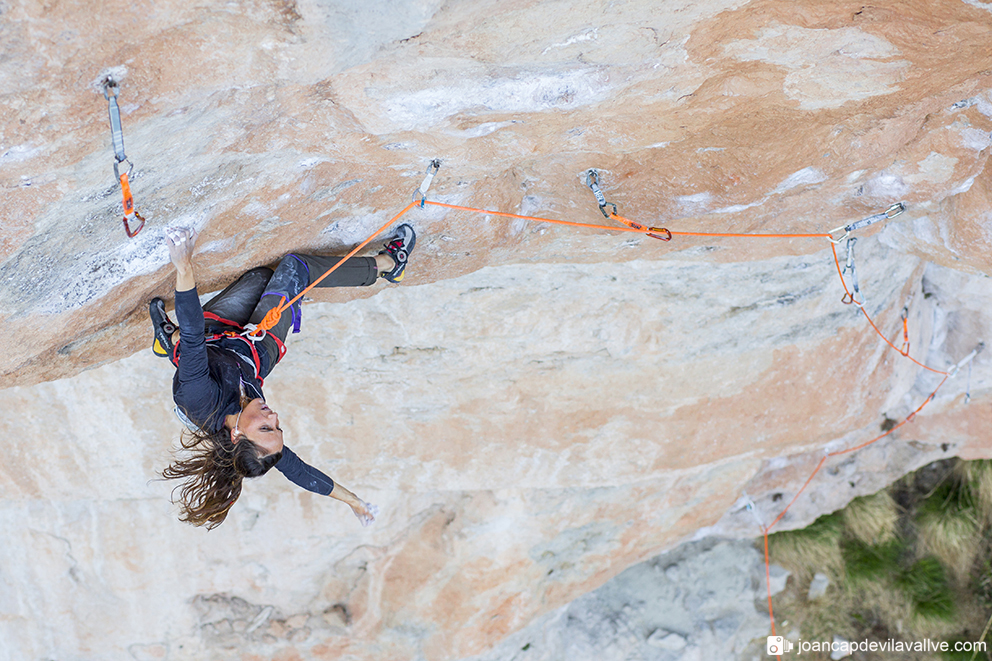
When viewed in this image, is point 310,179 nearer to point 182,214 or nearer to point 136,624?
point 182,214

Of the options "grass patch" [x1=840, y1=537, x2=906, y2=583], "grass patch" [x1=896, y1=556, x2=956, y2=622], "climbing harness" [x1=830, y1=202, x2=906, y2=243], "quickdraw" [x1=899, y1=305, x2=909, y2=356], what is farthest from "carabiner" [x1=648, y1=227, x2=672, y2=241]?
"grass patch" [x1=896, y1=556, x2=956, y2=622]

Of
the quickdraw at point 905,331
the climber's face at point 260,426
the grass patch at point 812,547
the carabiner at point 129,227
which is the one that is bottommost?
the grass patch at point 812,547

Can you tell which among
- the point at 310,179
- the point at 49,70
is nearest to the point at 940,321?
the point at 310,179

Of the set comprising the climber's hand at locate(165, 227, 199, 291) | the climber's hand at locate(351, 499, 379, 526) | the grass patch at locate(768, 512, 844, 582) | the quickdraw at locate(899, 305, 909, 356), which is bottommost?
the grass patch at locate(768, 512, 844, 582)

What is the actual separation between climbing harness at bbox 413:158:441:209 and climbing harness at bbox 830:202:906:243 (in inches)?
69.9

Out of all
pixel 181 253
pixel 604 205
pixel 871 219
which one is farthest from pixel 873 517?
pixel 181 253

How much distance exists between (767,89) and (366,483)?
285cm

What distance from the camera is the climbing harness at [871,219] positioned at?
9.16 ft

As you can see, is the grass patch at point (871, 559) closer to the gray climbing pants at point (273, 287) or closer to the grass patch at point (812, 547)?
the grass patch at point (812, 547)

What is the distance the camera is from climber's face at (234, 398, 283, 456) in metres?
2.40

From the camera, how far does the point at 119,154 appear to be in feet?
5.46

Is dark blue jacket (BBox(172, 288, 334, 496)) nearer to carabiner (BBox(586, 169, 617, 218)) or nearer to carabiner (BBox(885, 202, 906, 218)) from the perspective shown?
carabiner (BBox(586, 169, 617, 218))

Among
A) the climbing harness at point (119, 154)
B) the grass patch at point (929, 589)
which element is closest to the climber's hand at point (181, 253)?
the climbing harness at point (119, 154)

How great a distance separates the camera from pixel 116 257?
217 cm
